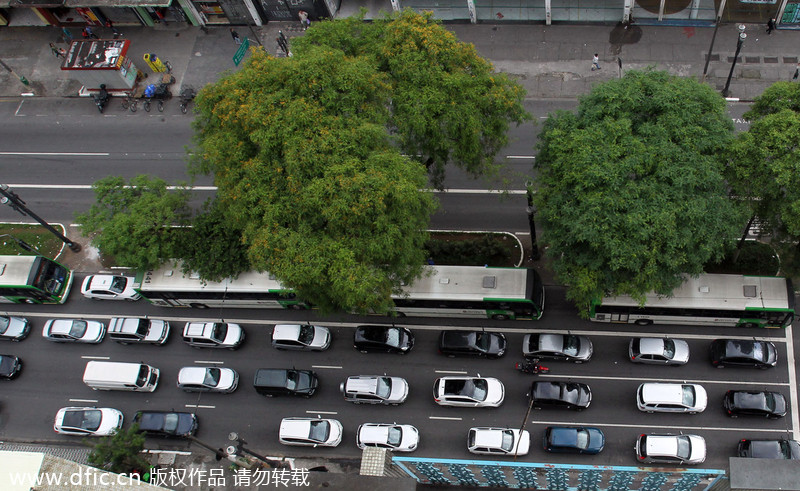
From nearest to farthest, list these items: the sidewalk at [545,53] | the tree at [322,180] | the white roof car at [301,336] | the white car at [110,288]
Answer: the tree at [322,180] < the white roof car at [301,336] < the white car at [110,288] < the sidewalk at [545,53]

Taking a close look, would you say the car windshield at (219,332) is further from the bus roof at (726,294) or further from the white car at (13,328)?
the bus roof at (726,294)

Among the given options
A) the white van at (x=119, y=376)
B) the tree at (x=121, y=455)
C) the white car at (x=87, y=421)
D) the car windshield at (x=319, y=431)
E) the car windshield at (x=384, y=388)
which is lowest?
the tree at (x=121, y=455)

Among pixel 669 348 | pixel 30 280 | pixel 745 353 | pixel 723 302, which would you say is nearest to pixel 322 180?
pixel 669 348

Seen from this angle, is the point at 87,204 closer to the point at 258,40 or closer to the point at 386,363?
the point at 258,40

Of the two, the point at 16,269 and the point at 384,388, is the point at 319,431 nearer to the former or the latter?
the point at 384,388

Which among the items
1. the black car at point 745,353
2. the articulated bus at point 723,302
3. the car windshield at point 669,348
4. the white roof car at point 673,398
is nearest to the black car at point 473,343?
the articulated bus at point 723,302

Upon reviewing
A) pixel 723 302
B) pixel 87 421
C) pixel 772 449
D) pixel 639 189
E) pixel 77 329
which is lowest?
pixel 87 421

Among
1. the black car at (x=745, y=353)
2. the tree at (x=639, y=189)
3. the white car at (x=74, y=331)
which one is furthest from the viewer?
the white car at (x=74, y=331)

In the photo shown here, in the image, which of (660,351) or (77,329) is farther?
(77,329)
